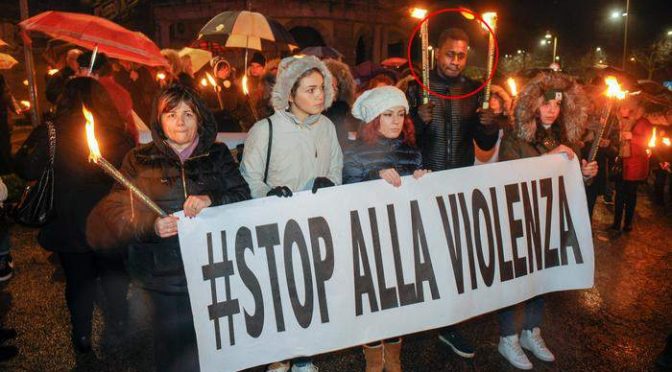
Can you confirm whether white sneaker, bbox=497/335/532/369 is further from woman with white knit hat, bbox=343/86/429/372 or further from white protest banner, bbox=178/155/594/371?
woman with white knit hat, bbox=343/86/429/372

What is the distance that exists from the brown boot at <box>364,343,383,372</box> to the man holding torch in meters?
0.85

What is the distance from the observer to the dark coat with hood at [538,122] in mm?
3781

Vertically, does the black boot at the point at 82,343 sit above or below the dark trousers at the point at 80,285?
below

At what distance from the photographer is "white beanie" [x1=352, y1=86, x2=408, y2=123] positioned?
135 inches

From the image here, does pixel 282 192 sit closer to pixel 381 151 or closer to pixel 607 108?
pixel 381 151

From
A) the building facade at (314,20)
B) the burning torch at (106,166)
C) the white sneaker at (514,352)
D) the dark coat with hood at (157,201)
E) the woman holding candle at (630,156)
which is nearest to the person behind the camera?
the burning torch at (106,166)

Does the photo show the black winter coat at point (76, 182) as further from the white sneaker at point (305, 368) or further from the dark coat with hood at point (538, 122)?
the dark coat with hood at point (538, 122)

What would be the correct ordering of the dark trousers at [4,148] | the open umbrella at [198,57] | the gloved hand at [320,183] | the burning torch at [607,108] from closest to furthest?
1. the gloved hand at [320,183]
2. the burning torch at [607,108]
3. the dark trousers at [4,148]
4. the open umbrella at [198,57]

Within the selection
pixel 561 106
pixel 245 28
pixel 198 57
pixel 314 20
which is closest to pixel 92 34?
pixel 245 28

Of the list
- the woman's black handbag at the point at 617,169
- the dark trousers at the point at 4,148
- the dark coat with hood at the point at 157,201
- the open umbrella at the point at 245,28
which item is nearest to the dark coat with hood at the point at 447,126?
the dark coat with hood at the point at 157,201

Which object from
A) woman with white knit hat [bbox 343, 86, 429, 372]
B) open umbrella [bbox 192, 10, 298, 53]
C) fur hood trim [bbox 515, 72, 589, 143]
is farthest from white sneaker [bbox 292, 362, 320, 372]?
open umbrella [bbox 192, 10, 298, 53]

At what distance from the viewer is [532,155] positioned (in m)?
3.75

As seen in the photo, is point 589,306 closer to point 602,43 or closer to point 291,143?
point 291,143

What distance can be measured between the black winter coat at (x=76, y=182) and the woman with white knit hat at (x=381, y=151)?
1.80 metres
